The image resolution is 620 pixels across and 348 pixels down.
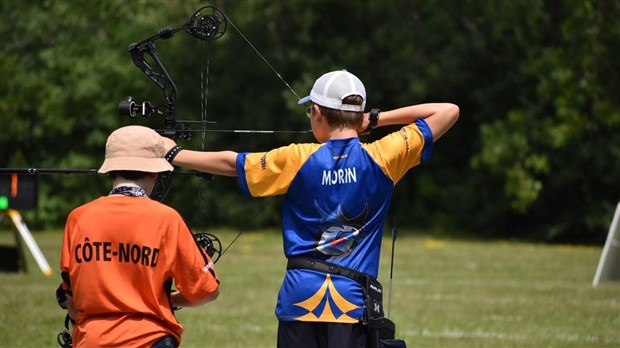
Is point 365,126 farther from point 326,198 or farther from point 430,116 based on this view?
point 326,198

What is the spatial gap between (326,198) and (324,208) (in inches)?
2.1

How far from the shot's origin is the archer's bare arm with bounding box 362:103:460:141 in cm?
605

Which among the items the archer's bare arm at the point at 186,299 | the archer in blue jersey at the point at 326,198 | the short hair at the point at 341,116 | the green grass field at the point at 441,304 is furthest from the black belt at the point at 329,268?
the green grass field at the point at 441,304

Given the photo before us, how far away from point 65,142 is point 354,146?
101 feet

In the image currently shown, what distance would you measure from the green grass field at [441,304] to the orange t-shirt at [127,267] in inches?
262

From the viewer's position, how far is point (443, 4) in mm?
31797

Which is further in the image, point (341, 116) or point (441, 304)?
point (441, 304)

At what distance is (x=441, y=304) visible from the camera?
50.8 ft

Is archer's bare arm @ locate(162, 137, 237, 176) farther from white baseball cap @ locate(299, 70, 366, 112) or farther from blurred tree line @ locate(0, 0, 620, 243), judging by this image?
blurred tree line @ locate(0, 0, 620, 243)

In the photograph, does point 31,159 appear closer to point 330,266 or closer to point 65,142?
point 65,142

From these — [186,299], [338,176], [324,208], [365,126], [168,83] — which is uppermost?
[168,83]

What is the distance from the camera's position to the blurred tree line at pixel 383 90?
29.9 metres

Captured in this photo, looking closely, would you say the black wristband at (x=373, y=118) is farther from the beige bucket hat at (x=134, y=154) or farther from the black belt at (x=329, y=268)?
the beige bucket hat at (x=134, y=154)

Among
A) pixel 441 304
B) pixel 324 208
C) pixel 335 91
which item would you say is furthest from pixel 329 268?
pixel 441 304
